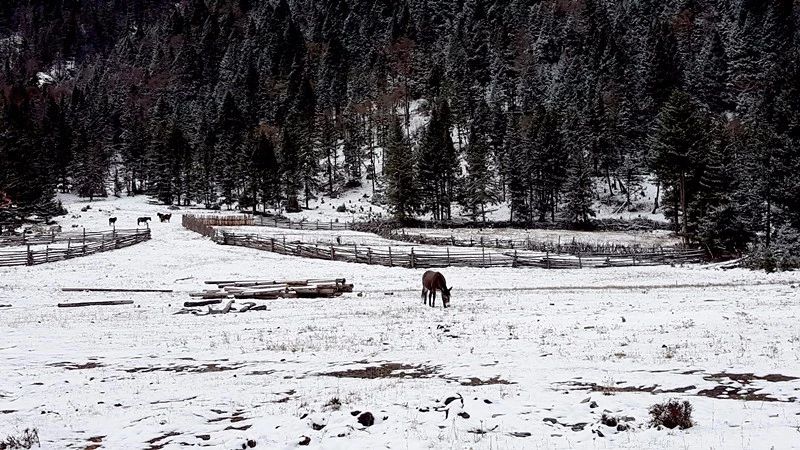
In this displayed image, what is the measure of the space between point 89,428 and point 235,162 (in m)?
98.8

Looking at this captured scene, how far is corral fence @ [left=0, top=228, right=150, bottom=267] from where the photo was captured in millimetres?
41688

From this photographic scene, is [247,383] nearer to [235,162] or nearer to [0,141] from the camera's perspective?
[0,141]

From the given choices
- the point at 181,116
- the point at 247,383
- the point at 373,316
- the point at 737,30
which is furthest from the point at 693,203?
the point at 181,116

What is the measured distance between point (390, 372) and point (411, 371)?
0.47m

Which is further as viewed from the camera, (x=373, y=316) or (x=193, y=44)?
(x=193, y=44)

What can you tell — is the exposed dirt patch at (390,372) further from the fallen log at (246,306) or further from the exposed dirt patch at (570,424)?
the fallen log at (246,306)

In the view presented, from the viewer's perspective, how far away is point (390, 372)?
1138cm

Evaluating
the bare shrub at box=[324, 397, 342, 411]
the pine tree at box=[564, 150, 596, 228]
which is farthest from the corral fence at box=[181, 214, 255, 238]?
the bare shrub at box=[324, 397, 342, 411]

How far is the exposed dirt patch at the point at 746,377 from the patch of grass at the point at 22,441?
1127cm

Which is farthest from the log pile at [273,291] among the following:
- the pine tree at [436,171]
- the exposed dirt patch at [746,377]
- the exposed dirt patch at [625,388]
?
the pine tree at [436,171]

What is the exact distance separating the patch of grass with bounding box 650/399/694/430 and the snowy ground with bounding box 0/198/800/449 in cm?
20

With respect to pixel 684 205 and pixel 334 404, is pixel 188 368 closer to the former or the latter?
pixel 334 404

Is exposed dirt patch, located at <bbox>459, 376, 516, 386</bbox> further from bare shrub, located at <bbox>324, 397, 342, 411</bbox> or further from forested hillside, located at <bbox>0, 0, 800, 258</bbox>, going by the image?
forested hillside, located at <bbox>0, 0, 800, 258</bbox>

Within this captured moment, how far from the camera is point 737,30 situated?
10400 centimetres
